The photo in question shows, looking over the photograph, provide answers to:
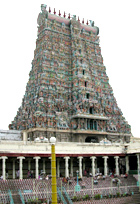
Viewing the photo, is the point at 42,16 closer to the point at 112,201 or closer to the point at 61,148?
the point at 61,148

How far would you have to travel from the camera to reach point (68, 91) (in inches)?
2857

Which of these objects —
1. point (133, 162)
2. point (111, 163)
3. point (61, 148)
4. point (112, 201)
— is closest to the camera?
point (112, 201)

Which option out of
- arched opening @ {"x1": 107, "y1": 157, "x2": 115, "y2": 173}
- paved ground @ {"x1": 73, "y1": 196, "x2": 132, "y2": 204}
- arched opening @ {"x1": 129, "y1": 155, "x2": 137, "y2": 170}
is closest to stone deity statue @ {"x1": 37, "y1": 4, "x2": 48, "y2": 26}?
arched opening @ {"x1": 107, "y1": 157, "x2": 115, "y2": 173}

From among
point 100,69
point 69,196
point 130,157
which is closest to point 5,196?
point 69,196

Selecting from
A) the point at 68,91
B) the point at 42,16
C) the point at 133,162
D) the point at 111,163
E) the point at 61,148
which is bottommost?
the point at 111,163

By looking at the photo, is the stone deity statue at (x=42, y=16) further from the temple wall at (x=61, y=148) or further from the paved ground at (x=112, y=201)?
the paved ground at (x=112, y=201)

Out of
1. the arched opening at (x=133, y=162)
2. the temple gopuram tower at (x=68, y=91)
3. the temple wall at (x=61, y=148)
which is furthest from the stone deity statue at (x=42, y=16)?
the arched opening at (x=133, y=162)

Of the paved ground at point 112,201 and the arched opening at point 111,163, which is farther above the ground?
the arched opening at point 111,163

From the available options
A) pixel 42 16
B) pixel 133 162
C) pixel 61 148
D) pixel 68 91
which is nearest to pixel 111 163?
pixel 133 162

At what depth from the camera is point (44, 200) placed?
1449 inches

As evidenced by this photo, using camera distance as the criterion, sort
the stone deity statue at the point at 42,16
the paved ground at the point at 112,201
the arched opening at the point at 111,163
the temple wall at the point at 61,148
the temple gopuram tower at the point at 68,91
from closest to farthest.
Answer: the paved ground at the point at 112,201, the temple wall at the point at 61,148, the arched opening at the point at 111,163, the temple gopuram tower at the point at 68,91, the stone deity statue at the point at 42,16

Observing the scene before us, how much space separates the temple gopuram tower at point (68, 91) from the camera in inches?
2638

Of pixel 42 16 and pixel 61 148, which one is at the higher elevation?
pixel 42 16

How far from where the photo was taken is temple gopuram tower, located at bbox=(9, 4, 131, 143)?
67.0m
